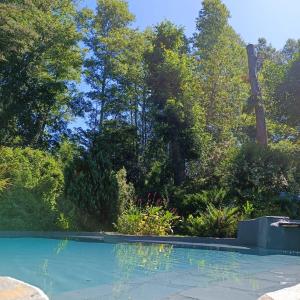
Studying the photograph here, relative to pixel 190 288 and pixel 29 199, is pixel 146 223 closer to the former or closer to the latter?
pixel 29 199

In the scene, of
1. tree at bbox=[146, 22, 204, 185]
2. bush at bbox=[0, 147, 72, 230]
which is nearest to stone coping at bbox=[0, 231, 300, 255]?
bush at bbox=[0, 147, 72, 230]

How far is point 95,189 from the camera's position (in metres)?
13.2

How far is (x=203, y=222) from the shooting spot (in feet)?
37.5

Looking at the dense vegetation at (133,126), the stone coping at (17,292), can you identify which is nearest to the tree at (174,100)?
the dense vegetation at (133,126)

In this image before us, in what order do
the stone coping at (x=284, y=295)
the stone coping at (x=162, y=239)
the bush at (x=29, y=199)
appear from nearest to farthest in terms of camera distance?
the stone coping at (x=284, y=295)
the stone coping at (x=162, y=239)
the bush at (x=29, y=199)

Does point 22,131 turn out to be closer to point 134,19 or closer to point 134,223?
point 134,19

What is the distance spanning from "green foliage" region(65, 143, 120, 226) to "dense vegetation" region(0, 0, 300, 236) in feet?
0.10

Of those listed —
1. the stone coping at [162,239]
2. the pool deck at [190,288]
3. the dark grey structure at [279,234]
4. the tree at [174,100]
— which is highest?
the tree at [174,100]

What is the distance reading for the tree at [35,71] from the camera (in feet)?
66.8

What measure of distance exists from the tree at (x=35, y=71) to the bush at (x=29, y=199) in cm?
652

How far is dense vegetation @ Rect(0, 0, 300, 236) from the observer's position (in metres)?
13.3

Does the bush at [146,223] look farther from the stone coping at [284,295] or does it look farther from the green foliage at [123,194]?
the stone coping at [284,295]

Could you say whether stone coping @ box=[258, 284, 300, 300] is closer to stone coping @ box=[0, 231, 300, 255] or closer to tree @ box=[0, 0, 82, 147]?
stone coping @ box=[0, 231, 300, 255]

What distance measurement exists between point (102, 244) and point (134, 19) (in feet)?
60.7
